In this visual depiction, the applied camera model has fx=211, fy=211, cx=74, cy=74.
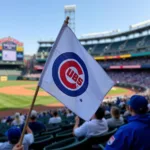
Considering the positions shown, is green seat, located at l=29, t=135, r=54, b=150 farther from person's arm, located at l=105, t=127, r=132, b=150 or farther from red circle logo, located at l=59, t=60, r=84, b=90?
person's arm, located at l=105, t=127, r=132, b=150

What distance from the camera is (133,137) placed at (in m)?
2.24

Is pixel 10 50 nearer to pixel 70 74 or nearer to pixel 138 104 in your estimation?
pixel 70 74

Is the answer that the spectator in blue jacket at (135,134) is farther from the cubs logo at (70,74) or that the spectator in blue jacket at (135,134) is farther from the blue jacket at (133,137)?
the cubs logo at (70,74)

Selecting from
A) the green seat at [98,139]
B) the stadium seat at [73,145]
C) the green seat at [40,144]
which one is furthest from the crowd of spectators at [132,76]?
the stadium seat at [73,145]

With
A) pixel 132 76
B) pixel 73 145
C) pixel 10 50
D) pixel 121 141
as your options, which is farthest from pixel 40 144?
pixel 10 50

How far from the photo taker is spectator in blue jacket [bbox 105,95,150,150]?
2.22 m

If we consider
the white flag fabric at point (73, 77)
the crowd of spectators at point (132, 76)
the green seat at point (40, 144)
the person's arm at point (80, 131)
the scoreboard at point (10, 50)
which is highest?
the scoreboard at point (10, 50)

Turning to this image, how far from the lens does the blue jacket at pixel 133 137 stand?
2215 millimetres

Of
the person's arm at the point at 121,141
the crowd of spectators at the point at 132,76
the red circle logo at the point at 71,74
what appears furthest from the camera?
the crowd of spectators at the point at 132,76

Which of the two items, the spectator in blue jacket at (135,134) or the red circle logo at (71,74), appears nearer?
the spectator in blue jacket at (135,134)

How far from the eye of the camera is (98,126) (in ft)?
14.2

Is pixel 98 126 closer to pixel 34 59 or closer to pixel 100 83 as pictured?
pixel 100 83

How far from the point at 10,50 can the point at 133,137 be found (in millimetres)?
67894

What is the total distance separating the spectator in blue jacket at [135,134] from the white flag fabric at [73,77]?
1429 mm
